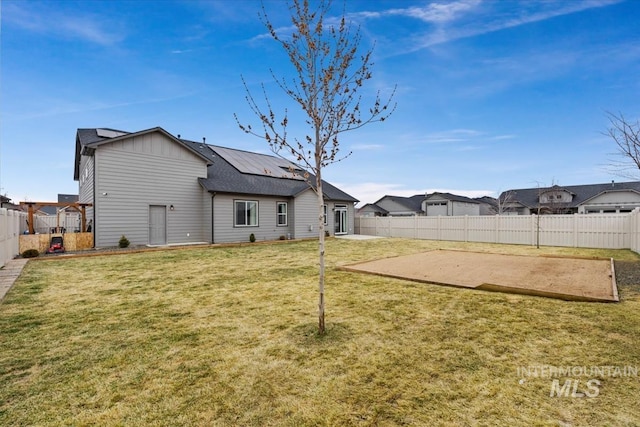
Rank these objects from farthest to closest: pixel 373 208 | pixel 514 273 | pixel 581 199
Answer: pixel 373 208
pixel 581 199
pixel 514 273

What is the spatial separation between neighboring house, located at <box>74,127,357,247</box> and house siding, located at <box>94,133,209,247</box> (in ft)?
0.11

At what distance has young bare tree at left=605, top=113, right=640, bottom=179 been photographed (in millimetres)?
6848

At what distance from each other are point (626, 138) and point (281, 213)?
595 inches

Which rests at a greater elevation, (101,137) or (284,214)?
(101,137)

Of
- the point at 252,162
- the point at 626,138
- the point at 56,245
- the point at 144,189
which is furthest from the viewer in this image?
the point at 252,162

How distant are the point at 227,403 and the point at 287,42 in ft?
12.4

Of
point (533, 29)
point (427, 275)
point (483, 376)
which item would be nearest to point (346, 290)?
point (427, 275)

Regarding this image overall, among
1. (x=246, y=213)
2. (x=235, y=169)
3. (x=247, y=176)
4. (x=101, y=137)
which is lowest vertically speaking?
(x=246, y=213)

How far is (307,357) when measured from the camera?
3.07m

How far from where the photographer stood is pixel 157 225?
47.3 ft

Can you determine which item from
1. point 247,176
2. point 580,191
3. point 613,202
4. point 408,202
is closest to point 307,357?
point 247,176

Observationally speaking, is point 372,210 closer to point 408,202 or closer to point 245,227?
point 408,202

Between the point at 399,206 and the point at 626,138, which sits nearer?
the point at 626,138

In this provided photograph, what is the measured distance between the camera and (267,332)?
3.76 metres
